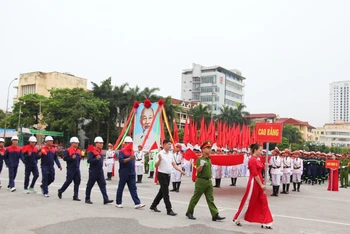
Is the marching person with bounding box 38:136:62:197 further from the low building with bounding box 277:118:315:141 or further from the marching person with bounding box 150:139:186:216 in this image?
the low building with bounding box 277:118:315:141

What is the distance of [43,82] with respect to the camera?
212ft

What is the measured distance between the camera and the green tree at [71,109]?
47938 millimetres

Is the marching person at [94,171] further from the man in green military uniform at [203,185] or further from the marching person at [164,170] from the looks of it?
the man in green military uniform at [203,185]

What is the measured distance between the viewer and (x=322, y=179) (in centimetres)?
2314

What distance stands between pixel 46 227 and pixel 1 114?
70.2 meters

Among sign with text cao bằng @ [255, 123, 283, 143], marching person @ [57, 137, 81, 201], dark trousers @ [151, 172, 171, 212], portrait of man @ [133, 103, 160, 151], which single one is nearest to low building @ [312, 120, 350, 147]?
portrait of man @ [133, 103, 160, 151]

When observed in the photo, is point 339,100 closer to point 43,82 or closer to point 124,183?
point 43,82

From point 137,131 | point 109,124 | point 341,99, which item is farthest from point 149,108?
point 341,99

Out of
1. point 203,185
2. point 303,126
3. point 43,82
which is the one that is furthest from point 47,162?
point 303,126

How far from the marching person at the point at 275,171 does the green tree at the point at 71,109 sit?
35.9 meters

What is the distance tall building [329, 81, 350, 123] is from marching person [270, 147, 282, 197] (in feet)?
508

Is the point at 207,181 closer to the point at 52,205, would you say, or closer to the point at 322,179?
the point at 52,205

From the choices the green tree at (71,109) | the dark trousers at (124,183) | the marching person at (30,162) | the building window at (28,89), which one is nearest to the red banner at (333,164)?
the dark trousers at (124,183)

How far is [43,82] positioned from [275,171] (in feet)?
186
